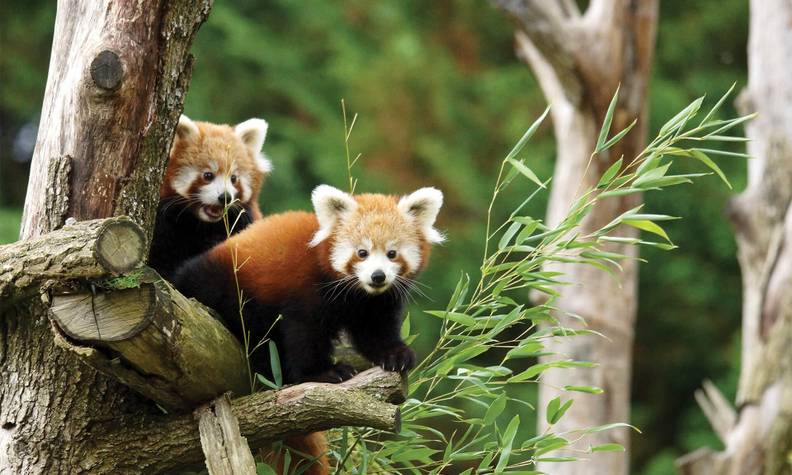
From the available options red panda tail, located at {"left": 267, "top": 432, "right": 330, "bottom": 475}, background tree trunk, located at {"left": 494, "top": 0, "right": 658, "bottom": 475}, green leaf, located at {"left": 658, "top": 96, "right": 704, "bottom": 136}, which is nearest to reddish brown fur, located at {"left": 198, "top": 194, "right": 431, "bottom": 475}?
red panda tail, located at {"left": 267, "top": 432, "right": 330, "bottom": 475}

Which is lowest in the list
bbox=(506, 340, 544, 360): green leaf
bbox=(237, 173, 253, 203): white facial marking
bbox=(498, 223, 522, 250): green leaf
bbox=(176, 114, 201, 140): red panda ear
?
bbox=(506, 340, 544, 360): green leaf

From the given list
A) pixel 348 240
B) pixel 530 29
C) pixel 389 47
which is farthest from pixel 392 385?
pixel 389 47

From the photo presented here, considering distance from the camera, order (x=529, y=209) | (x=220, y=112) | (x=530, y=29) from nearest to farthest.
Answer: (x=530, y=29) < (x=529, y=209) < (x=220, y=112)

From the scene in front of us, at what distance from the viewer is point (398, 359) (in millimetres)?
2699

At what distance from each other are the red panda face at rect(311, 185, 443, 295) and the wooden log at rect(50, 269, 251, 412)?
0.47m

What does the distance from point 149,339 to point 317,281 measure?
70 cm

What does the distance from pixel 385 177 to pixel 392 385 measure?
5.91 meters

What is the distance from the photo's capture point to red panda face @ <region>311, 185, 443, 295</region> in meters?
2.78

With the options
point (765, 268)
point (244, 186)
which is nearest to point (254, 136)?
point (244, 186)

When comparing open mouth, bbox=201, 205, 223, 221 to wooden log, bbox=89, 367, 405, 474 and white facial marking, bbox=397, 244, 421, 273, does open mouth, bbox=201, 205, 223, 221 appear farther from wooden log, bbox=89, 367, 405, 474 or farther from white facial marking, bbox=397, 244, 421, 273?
wooden log, bbox=89, 367, 405, 474

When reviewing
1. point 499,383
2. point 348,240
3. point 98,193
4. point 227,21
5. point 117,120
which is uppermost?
point 227,21

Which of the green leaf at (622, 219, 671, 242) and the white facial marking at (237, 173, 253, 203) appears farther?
the white facial marking at (237, 173, 253, 203)

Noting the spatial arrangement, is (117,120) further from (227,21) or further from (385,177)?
(227,21)

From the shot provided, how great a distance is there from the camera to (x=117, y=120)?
7.81 feet
